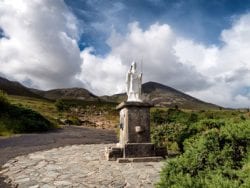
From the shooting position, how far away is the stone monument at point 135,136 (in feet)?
31.2

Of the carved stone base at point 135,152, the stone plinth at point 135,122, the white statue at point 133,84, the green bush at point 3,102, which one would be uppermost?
the green bush at point 3,102

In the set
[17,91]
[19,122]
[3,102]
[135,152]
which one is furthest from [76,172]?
[17,91]

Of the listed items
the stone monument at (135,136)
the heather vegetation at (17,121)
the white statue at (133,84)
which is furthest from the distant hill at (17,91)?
the stone monument at (135,136)

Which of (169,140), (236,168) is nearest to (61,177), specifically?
(236,168)

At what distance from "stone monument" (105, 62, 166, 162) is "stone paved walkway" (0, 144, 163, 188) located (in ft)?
1.82

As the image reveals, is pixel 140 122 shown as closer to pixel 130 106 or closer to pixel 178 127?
pixel 130 106

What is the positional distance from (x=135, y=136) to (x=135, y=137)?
36 mm

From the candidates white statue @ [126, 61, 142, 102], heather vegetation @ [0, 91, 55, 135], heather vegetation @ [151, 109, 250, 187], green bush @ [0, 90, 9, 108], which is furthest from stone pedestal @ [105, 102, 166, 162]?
green bush @ [0, 90, 9, 108]

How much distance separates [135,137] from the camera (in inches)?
391

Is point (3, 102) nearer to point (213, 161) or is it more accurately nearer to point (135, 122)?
point (135, 122)

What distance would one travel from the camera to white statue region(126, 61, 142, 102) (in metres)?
10.5

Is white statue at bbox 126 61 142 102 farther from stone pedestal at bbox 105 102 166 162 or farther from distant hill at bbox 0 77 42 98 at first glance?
distant hill at bbox 0 77 42 98

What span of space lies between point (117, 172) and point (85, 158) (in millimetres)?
2642

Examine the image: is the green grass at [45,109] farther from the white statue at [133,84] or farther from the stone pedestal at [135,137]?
the stone pedestal at [135,137]
